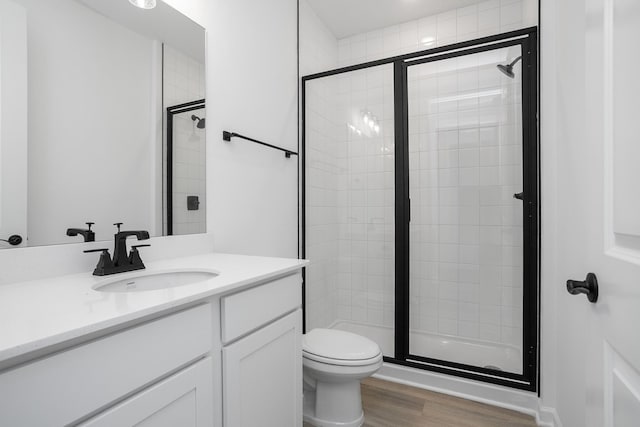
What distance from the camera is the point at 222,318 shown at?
96cm

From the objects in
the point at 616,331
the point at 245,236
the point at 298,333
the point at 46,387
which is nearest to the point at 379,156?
the point at 245,236

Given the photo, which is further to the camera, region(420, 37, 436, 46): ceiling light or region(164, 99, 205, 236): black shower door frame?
region(420, 37, 436, 46): ceiling light

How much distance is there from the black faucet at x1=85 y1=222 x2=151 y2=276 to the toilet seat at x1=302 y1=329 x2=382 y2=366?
35.1 inches

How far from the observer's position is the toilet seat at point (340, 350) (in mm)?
1538

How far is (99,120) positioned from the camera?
116 cm

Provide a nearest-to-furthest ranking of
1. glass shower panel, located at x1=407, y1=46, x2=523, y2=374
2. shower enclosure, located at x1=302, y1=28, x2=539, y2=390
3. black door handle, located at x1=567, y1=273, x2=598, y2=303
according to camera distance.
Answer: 1. black door handle, located at x1=567, y1=273, x2=598, y2=303
2. shower enclosure, located at x1=302, y1=28, x2=539, y2=390
3. glass shower panel, located at x1=407, y1=46, x2=523, y2=374

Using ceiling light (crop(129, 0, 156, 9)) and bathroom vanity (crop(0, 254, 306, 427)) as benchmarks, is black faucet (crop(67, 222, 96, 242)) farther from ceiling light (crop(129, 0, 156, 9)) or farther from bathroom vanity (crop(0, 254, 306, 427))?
ceiling light (crop(129, 0, 156, 9))

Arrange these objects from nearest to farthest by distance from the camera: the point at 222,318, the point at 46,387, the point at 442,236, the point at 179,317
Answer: the point at 46,387 < the point at 179,317 < the point at 222,318 < the point at 442,236

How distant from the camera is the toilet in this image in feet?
5.02

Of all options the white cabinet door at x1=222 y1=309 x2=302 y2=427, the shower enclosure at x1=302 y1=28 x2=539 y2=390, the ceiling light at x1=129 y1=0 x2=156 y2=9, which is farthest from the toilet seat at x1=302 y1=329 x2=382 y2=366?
the ceiling light at x1=129 y1=0 x2=156 y2=9

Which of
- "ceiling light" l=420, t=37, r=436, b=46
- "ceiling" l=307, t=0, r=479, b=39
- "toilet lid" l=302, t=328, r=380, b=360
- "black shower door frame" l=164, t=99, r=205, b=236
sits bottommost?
"toilet lid" l=302, t=328, r=380, b=360

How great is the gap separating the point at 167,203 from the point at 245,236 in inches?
20.8

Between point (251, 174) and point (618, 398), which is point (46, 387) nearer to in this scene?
point (618, 398)

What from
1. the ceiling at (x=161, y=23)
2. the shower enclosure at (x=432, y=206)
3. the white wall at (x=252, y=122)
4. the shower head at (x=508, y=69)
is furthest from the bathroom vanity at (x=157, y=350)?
the shower head at (x=508, y=69)
